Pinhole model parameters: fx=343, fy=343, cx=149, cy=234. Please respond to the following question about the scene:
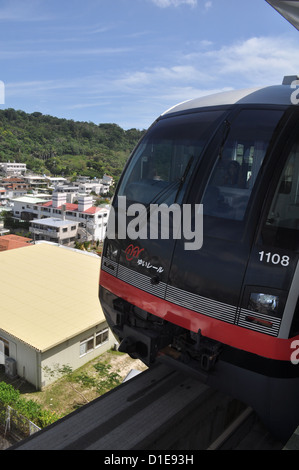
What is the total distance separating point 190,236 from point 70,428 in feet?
5.84

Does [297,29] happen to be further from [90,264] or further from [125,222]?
[90,264]

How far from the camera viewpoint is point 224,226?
2.97 m

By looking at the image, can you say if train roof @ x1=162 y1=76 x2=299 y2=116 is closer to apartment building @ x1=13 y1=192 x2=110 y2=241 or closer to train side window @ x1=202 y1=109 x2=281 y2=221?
train side window @ x1=202 y1=109 x2=281 y2=221

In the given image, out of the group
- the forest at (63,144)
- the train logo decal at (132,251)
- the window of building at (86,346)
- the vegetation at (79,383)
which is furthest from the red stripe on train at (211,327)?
the forest at (63,144)

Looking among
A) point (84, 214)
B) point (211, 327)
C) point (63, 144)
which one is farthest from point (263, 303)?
point (63, 144)

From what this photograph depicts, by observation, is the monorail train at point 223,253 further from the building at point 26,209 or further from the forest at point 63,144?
the forest at point 63,144

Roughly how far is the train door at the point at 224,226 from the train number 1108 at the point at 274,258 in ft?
0.39

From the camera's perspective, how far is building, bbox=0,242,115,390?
12188mm

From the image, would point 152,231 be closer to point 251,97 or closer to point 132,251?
point 132,251

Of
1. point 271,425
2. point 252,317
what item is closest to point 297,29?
point 252,317

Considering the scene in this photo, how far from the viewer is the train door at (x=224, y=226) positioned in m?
2.85

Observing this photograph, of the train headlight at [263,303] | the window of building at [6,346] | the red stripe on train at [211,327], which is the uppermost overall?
the train headlight at [263,303]

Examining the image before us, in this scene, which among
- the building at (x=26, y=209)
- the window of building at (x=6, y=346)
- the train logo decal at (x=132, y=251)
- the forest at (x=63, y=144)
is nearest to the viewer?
the train logo decal at (x=132, y=251)

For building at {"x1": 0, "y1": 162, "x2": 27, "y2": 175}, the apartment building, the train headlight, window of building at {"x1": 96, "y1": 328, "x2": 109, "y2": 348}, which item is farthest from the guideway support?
building at {"x1": 0, "y1": 162, "x2": 27, "y2": 175}
